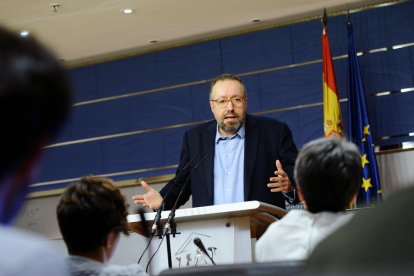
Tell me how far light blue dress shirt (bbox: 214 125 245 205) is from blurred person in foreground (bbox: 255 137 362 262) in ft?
7.03

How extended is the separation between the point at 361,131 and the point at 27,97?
6.20m

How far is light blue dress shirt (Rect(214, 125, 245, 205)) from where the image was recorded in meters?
4.32

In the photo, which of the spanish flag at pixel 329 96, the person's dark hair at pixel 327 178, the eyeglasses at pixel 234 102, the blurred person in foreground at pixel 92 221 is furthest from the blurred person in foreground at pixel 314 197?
the spanish flag at pixel 329 96

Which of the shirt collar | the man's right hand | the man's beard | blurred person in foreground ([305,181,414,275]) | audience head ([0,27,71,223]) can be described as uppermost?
the man's beard

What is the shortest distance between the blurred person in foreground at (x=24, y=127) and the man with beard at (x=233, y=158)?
320cm

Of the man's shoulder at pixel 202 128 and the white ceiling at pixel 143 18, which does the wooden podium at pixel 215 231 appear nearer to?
the man's shoulder at pixel 202 128

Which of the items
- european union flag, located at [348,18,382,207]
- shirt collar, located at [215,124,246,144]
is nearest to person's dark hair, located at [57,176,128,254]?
shirt collar, located at [215,124,246,144]

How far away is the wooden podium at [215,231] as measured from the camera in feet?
11.8

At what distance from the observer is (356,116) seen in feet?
23.0

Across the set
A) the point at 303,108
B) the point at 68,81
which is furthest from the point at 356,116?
the point at 68,81

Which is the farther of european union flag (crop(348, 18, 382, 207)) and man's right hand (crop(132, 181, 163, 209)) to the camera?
european union flag (crop(348, 18, 382, 207))

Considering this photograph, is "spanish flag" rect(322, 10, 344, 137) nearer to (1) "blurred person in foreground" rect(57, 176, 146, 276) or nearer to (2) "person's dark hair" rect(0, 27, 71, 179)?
(1) "blurred person in foreground" rect(57, 176, 146, 276)

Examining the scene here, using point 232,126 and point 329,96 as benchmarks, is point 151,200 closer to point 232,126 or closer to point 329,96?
point 232,126

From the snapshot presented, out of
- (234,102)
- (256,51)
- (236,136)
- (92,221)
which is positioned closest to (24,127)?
(92,221)
